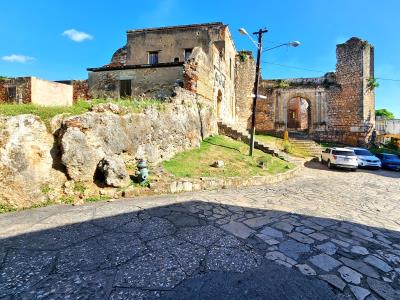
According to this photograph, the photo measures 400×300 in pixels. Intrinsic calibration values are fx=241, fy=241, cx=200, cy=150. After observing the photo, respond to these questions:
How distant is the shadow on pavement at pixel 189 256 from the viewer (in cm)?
291

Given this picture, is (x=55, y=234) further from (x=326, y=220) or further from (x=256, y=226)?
(x=326, y=220)

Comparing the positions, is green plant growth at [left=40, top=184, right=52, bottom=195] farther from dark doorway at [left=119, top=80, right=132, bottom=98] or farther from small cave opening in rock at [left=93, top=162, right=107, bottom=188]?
dark doorway at [left=119, top=80, right=132, bottom=98]

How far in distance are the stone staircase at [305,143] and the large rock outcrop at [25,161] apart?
18583 mm

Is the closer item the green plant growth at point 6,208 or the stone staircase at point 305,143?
the green plant growth at point 6,208

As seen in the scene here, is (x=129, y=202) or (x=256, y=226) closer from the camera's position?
(x=256, y=226)

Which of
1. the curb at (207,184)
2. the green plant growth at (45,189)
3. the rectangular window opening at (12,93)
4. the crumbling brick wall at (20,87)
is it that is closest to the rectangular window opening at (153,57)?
the crumbling brick wall at (20,87)

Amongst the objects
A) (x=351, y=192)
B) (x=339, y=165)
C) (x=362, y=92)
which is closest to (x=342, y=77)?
(x=362, y=92)

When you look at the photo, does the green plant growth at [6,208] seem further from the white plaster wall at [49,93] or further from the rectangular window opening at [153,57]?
the rectangular window opening at [153,57]

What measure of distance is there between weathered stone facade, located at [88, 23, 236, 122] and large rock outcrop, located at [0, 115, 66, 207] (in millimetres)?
7275

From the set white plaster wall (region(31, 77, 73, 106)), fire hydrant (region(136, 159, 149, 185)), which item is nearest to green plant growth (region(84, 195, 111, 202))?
fire hydrant (region(136, 159, 149, 185))

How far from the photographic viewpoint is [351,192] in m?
9.05

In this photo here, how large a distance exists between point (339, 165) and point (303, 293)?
46.7 ft

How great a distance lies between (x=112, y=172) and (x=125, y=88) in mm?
9871

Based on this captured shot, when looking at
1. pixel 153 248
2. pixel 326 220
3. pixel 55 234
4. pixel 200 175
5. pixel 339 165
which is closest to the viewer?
pixel 153 248
